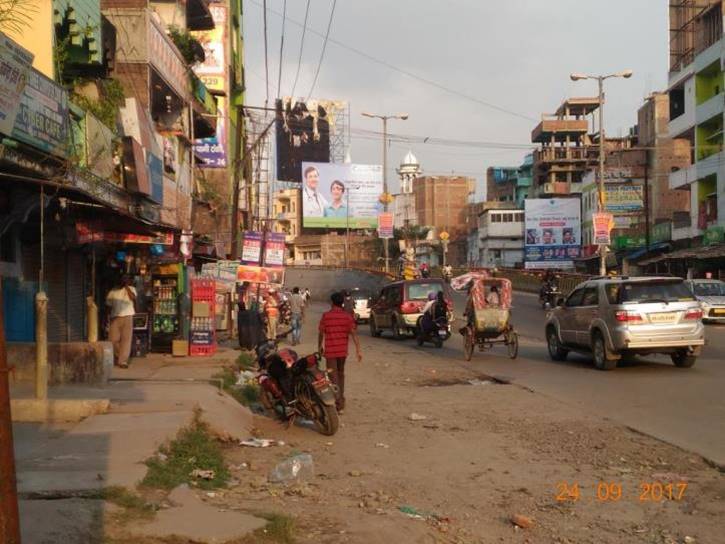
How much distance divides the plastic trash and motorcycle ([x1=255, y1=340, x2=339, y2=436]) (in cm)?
219

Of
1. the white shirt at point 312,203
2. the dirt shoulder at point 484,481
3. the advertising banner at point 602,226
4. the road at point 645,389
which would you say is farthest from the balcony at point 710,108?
the white shirt at point 312,203

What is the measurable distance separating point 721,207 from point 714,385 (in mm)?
33708

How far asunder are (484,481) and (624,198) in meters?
65.9

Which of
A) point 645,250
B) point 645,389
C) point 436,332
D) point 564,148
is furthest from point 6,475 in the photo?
point 564,148

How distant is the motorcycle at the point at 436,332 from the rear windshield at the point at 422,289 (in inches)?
114

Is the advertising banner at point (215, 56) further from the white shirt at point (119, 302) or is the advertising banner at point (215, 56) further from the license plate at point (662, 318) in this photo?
the license plate at point (662, 318)

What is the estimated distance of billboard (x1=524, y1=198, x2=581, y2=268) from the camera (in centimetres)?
8488

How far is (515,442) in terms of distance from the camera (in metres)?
9.50

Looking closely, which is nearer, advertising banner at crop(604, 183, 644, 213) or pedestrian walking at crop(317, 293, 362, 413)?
pedestrian walking at crop(317, 293, 362, 413)

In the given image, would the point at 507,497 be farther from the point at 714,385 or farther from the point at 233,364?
the point at 233,364

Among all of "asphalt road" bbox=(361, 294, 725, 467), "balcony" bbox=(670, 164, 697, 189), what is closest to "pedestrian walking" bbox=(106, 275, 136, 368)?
"asphalt road" bbox=(361, 294, 725, 467)

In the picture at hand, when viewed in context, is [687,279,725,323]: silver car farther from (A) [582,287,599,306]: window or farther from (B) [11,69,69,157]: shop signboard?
(B) [11,69,69,157]: shop signboard
